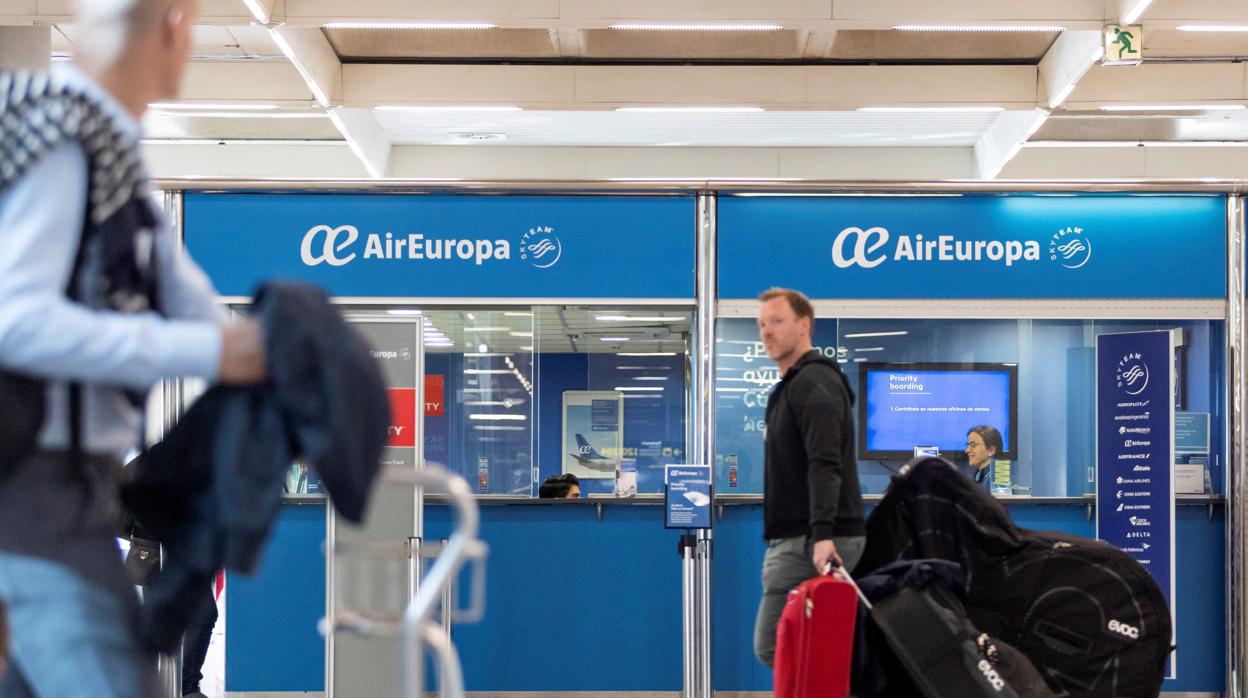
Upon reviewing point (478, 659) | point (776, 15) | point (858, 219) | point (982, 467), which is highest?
point (776, 15)

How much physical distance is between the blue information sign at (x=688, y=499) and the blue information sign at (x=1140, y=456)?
79.2 inches

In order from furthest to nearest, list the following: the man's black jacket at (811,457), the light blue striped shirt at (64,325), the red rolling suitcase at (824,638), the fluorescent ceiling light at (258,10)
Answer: the fluorescent ceiling light at (258,10)
the man's black jacket at (811,457)
the red rolling suitcase at (824,638)
the light blue striped shirt at (64,325)

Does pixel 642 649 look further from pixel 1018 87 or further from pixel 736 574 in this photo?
pixel 1018 87

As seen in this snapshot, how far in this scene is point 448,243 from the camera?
20.5 feet

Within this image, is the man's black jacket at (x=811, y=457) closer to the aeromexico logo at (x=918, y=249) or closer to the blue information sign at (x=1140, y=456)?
the aeromexico logo at (x=918, y=249)

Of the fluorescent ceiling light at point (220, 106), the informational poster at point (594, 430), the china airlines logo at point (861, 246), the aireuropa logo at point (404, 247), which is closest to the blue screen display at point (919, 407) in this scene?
the china airlines logo at point (861, 246)

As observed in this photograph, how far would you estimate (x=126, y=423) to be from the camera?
1.24m

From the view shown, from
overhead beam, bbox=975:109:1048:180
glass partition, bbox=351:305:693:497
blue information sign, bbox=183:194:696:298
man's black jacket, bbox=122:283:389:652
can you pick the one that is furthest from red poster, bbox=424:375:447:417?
overhead beam, bbox=975:109:1048:180

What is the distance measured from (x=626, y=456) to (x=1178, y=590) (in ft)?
11.2

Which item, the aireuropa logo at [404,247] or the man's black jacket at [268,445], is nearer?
the man's black jacket at [268,445]

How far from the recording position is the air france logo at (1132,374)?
6.13 metres

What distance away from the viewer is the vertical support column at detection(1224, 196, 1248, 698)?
6.10m

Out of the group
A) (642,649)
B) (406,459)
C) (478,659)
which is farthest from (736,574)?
(406,459)

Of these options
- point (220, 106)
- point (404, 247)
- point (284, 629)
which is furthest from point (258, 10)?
point (284, 629)
